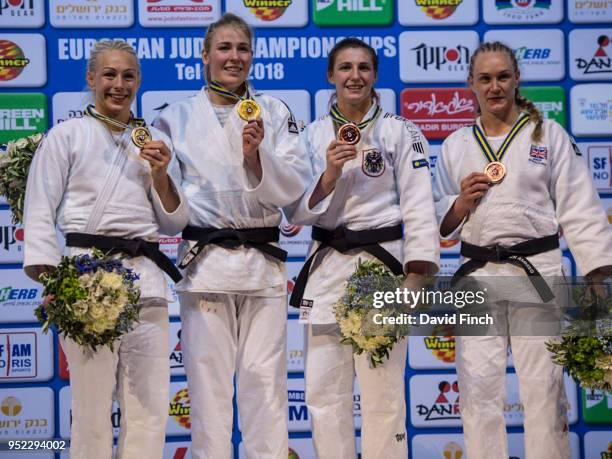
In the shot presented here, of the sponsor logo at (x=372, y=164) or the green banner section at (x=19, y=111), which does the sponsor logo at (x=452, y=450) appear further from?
the green banner section at (x=19, y=111)

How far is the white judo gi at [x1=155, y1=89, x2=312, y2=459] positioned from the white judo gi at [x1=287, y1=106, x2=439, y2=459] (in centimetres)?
17

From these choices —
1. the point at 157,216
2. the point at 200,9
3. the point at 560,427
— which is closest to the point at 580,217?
the point at 560,427

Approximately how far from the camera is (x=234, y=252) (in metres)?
4.28

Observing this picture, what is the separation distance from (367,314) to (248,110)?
44.8 inches

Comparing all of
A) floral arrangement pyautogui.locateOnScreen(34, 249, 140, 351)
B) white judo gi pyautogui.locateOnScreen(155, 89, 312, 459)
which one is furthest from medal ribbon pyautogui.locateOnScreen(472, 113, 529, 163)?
floral arrangement pyautogui.locateOnScreen(34, 249, 140, 351)

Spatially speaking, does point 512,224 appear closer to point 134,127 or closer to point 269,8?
point 134,127

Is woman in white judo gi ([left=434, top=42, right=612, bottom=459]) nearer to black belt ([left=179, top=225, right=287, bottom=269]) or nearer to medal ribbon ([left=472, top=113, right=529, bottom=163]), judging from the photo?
medal ribbon ([left=472, top=113, right=529, bottom=163])

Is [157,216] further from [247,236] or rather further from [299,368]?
[299,368]

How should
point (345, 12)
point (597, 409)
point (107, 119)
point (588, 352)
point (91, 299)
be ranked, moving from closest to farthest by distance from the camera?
point (91, 299), point (588, 352), point (107, 119), point (345, 12), point (597, 409)

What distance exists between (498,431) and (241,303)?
4.67 feet

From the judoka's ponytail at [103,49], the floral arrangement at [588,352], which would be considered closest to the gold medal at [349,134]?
the judoka's ponytail at [103,49]

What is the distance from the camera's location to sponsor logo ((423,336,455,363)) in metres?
6.02

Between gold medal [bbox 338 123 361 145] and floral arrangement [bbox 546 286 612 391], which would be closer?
floral arrangement [bbox 546 286 612 391]

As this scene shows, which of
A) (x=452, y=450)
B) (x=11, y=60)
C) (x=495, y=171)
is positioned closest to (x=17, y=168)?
(x=11, y=60)
